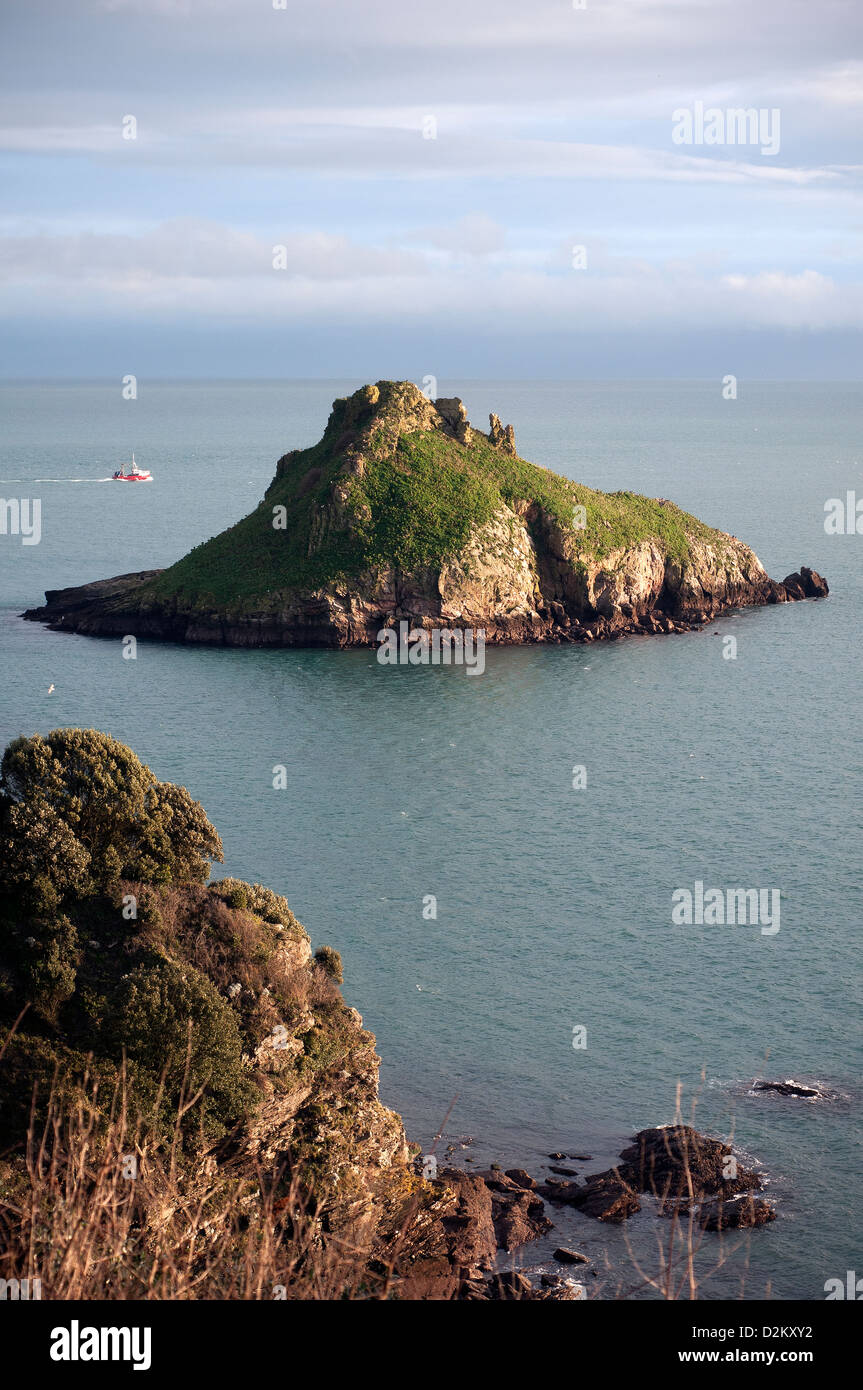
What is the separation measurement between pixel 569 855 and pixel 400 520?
181 ft

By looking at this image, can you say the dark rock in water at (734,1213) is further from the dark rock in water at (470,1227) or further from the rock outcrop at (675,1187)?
the dark rock in water at (470,1227)

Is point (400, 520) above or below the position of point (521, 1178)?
above

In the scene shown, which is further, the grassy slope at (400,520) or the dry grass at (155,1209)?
the grassy slope at (400,520)

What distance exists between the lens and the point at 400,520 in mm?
112500

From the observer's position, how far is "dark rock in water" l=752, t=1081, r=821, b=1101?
1617 inches

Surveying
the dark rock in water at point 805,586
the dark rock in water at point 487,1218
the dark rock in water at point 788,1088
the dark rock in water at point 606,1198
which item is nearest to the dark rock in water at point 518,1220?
the dark rock in water at point 487,1218

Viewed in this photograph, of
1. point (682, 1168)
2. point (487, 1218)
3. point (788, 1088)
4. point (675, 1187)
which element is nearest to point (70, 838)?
point (487, 1218)

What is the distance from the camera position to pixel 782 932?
2120 inches

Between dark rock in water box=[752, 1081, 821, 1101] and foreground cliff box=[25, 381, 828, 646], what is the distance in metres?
70.8

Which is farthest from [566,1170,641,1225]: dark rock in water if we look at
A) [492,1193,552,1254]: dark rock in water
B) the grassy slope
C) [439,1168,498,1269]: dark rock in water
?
the grassy slope

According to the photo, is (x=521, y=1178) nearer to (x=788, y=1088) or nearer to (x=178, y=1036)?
(x=788, y=1088)

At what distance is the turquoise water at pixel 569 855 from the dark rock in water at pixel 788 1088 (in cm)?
54

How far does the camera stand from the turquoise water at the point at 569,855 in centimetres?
4031
